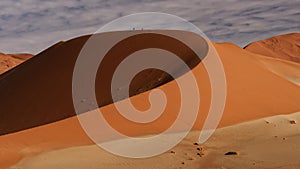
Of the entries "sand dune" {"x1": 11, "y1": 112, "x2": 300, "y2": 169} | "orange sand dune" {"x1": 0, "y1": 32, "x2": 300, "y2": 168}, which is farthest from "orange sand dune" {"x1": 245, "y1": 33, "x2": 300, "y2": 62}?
"sand dune" {"x1": 11, "y1": 112, "x2": 300, "y2": 169}

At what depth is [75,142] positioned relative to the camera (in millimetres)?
12000

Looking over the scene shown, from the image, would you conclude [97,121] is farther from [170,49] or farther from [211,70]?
[170,49]

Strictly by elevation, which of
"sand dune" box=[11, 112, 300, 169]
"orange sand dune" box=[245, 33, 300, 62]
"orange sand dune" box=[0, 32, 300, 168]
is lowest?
"sand dune" box=[11, 112, 300, 169]

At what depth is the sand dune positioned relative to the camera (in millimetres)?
9085

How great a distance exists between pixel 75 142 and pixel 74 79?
26.0ft

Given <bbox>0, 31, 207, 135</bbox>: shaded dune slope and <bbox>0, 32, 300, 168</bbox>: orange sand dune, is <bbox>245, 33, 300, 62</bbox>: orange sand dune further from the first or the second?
<bbox>0, 31, 207, 135</bbox>: shaded dune slope

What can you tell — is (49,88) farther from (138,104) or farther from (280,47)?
(280,47)

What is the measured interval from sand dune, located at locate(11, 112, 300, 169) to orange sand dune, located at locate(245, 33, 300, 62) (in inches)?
2650

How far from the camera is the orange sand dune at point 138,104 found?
12219mm

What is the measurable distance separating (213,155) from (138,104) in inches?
191

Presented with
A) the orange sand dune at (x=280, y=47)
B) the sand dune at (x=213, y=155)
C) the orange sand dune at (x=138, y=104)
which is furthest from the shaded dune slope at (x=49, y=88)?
the orange sand dune at (x=280, y=47)

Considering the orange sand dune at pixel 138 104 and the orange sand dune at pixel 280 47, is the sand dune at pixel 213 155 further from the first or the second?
the orange sand dune at pixel 280 47

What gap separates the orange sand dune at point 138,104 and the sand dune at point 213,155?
97cm

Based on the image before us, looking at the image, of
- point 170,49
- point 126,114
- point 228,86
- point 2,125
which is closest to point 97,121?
point 126,114
